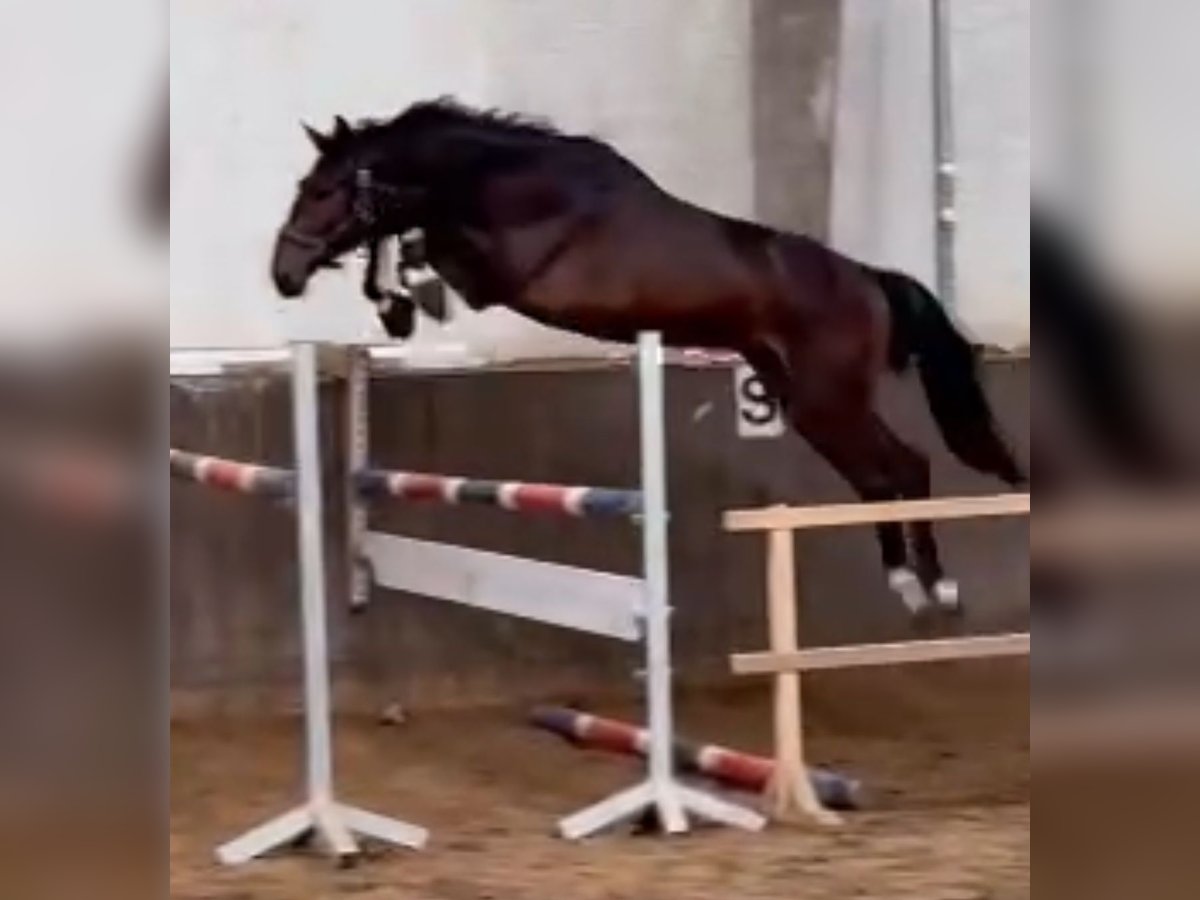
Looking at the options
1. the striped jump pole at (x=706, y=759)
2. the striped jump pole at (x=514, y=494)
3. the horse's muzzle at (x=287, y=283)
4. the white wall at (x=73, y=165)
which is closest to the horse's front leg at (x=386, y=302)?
the horse's muzzle at (x=287, y=283)

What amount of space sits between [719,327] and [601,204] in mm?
285

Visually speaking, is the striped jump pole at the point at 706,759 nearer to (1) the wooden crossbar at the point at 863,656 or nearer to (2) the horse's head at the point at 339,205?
(1) the wooden crossbar at the point at 863,656

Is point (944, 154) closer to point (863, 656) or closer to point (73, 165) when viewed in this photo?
point (863, 656)

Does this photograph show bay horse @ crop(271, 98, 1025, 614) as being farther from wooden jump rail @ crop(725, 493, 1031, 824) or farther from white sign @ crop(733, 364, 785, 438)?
wooden jump rail @ crop(725, 493, 1031, 824)

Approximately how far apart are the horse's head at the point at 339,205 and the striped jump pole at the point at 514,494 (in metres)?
0.39

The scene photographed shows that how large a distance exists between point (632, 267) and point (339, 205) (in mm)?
494

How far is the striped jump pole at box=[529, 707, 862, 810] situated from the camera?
2498 millimetres

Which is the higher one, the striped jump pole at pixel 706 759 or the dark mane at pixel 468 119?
the dark mane at pixel 468 119

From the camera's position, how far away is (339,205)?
311cm

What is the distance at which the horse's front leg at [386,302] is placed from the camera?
319cm

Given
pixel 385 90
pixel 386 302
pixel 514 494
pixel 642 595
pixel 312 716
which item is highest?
pixel 385 90

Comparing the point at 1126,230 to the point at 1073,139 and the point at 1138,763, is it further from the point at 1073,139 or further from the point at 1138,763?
the point at 1138,763

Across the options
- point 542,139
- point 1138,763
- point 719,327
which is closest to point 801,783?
point 719,327

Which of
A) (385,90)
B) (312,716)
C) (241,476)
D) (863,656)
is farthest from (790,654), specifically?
(385,90)
